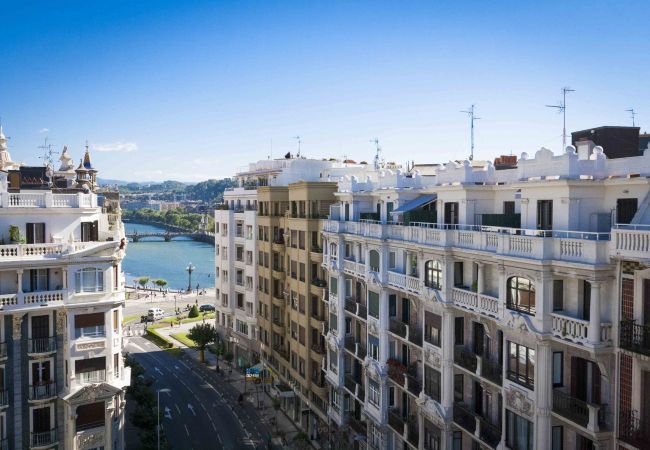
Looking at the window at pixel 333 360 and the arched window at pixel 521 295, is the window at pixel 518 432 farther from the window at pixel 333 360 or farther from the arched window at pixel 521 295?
the window at pixel 333 360

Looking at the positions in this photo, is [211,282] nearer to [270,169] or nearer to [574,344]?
[270,169]

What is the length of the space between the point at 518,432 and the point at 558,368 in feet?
12.7

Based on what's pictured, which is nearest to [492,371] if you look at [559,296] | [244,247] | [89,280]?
[559,296]

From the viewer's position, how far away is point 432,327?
33.3m

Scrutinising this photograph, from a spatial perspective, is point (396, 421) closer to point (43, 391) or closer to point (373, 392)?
point (373, 392)

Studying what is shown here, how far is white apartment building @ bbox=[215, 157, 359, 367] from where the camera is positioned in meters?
65.0

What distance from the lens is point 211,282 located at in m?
164

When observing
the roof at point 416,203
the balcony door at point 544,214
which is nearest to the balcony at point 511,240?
the balcony door at point 544,214

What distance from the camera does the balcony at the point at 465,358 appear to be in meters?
29.5

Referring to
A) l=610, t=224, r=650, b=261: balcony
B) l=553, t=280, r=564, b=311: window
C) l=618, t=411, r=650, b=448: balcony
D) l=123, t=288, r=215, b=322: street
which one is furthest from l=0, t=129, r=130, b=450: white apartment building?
l=123, t=288, r=215, b=322: street

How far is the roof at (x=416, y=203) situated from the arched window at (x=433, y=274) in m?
4.44

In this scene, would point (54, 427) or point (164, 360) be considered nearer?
point (54, 427)

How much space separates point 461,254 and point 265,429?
3378 cm

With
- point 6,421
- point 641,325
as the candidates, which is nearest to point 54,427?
point 6,421
